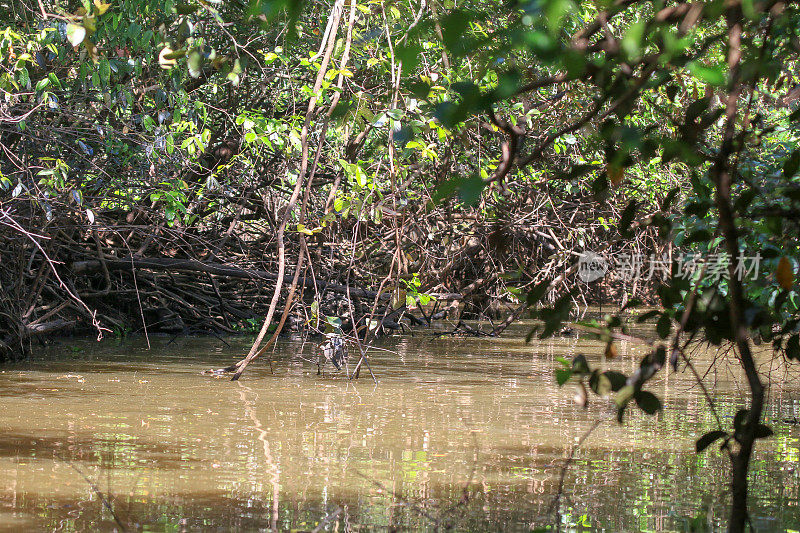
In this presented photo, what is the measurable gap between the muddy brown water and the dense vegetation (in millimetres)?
447

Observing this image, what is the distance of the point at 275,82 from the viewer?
9734 mm

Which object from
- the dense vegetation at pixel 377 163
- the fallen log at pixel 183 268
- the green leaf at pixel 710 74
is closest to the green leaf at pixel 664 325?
the dense vegetation at pixel 377 163

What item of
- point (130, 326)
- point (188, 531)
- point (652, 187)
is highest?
point (652, 187)

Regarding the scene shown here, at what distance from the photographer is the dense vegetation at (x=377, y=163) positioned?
250cm

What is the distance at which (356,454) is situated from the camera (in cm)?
467

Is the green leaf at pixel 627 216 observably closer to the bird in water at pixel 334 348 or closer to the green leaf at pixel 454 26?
the green leaf at pixel 454 26

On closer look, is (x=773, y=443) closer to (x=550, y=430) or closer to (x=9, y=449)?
(x=550, y=430)

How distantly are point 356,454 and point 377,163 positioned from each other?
3.16 metres

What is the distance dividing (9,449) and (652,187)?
7.61 metres

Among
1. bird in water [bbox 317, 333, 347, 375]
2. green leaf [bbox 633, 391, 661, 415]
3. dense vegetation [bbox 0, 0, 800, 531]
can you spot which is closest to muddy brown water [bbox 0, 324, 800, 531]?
bird in water [bbox 317, 333, 347, 375]

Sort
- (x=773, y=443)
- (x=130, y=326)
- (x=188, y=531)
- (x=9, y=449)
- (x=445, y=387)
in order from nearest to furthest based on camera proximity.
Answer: (x=188, y=531)
(x=9, y=449)
(x=773, y=443)
(x=445, y=387)
(x=130, y=326)

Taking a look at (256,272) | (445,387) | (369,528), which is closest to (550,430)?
(445,387)

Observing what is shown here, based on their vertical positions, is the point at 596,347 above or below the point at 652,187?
below

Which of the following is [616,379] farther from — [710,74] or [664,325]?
[710,74]
